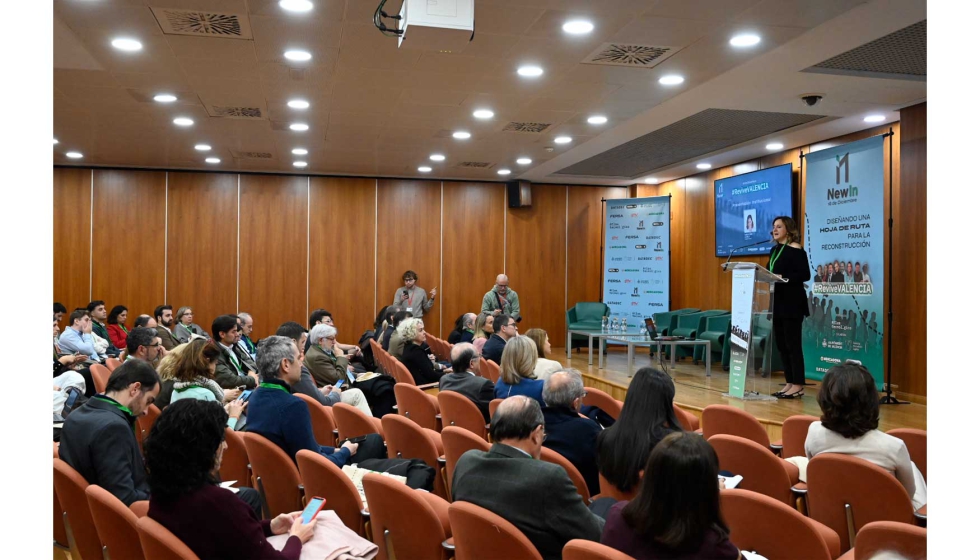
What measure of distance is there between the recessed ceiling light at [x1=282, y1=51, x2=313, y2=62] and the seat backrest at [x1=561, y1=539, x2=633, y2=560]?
5426 millimetres

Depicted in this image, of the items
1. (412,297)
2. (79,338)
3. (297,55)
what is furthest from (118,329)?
(297,55)

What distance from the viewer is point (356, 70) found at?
6766 mm

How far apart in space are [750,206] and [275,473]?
970 centimetres

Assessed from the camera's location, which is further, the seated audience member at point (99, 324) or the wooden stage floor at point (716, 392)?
the seated audience member at point (99, 324)

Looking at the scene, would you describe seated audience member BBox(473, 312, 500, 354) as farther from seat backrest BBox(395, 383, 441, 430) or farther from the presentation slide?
the presentation slide

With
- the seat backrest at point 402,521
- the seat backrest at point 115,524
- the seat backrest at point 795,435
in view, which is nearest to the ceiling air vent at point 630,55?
the seat backrest at point 795,435

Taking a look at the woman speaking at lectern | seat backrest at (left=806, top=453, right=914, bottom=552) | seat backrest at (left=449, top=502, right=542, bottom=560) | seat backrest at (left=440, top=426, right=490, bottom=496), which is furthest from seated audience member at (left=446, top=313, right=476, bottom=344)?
seat backrest at (left=449, top=502, right=542, bottom=560)

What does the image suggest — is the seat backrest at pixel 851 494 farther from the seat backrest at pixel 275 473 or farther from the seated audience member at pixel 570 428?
the seat backrest at pixel 275 473

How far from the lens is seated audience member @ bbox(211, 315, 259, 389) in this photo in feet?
19.3

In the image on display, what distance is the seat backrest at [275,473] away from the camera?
322 centimetres

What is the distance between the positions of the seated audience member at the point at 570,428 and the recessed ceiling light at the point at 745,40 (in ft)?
12.1

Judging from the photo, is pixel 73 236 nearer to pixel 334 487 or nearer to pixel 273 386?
pixel 273 386

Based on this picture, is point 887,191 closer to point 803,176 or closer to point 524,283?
point 803,176
